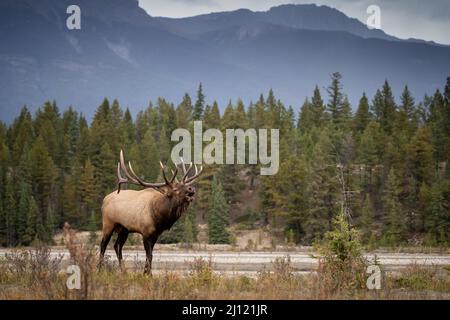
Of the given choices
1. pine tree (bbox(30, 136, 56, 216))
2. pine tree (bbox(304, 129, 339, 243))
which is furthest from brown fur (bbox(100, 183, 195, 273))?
pine tree (bbox(30, 136, 56, 216))

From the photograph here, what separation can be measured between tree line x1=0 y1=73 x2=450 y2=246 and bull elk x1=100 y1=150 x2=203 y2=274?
106ft

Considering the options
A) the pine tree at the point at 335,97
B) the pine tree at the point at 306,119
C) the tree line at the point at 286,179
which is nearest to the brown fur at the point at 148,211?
the tree line at the point at 286,179

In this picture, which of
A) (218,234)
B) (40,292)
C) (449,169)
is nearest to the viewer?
(40,292)

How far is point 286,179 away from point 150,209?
43742 mm

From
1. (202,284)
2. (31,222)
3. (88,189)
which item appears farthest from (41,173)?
(202,284)

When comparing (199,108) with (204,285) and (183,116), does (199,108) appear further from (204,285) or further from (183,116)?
(204,285)

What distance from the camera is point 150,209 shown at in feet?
39.0

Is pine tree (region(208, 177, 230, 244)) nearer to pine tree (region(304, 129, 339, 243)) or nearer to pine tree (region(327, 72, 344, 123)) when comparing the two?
pine tree (region(304, 129, 339, 243))

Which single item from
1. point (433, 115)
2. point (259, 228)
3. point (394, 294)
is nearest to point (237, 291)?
point (394, 294)

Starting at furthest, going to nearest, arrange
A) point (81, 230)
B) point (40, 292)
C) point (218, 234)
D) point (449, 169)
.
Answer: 1. point (81, 230)
2. point (449, 169)
3. point (218, 234)
4. point (40, 292)

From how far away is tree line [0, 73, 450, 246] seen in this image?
51.4 m
